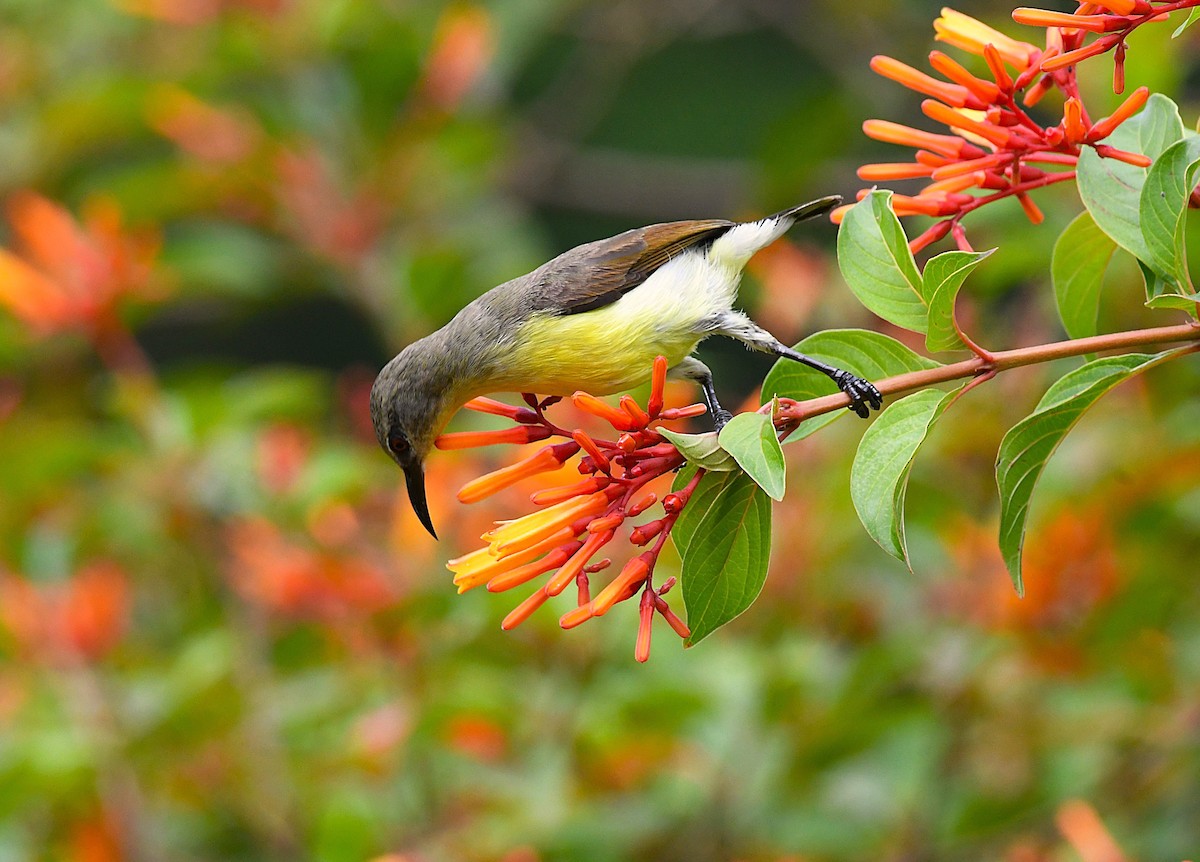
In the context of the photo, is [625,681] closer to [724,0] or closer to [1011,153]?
[1011,153]

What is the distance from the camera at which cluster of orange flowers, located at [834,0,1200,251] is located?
49.3 inches

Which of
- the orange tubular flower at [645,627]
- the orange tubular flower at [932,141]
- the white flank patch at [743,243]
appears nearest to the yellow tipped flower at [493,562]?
the orange tubular flower at [645,627]

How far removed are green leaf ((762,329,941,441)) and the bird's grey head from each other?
705 millimetres

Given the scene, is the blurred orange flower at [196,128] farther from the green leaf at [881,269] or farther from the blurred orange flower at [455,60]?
the green leaf at [881,269]

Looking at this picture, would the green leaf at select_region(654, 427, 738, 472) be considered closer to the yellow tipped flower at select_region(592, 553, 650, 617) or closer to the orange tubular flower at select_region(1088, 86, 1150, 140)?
the yellow tipped flower at select_region(592, 553, 650, 617)

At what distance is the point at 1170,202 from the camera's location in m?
1.22

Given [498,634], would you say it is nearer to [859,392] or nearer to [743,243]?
[743,243]

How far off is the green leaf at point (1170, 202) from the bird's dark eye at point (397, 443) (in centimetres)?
108

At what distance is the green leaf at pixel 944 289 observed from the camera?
122cm

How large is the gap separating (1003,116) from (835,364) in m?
0.30

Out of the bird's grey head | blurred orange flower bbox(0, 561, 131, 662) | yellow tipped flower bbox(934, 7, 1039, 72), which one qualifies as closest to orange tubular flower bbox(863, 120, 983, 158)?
yellow tipped flower bbox(934, 7, 1039, 72)

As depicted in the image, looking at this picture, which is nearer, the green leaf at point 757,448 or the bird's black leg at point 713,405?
the green leaf at point 757,448

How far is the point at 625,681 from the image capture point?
8.04 ft

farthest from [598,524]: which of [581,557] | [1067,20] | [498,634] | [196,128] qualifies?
[196,128]
